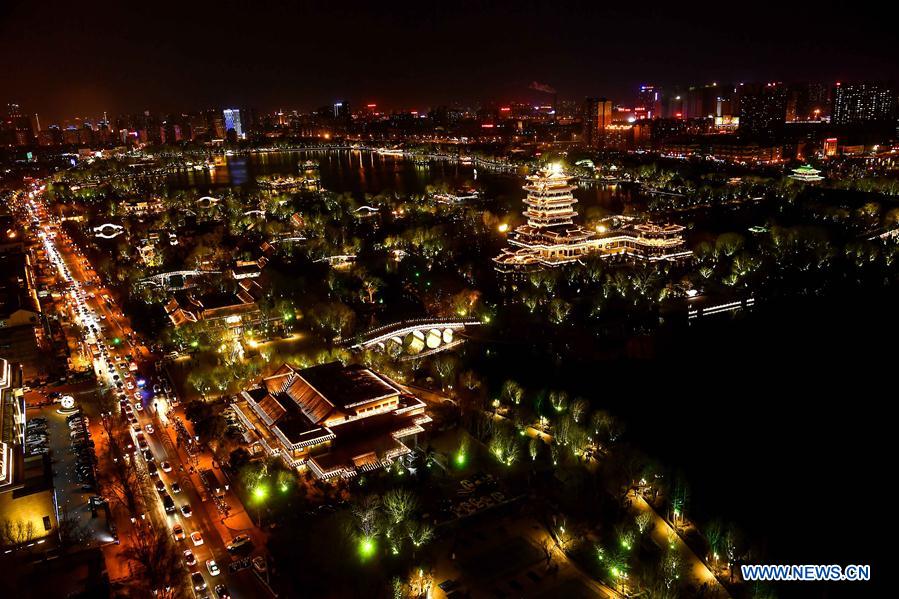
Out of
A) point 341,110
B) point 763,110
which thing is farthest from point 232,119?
point 763,110

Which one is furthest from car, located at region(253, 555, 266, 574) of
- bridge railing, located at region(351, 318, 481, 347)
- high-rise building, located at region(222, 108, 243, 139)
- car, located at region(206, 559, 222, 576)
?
high-rise building, located at region(222, 108, 243, 139)

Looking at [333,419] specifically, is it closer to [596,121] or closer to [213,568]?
[213,568]

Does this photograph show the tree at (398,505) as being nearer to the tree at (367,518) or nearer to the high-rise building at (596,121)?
the tree at (367,518)

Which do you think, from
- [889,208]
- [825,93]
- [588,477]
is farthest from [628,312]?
[825,93]

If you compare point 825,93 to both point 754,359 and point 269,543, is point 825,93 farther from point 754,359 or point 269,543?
point 269,543

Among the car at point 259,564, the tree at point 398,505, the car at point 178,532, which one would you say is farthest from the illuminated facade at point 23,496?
the tree at point 398,505
